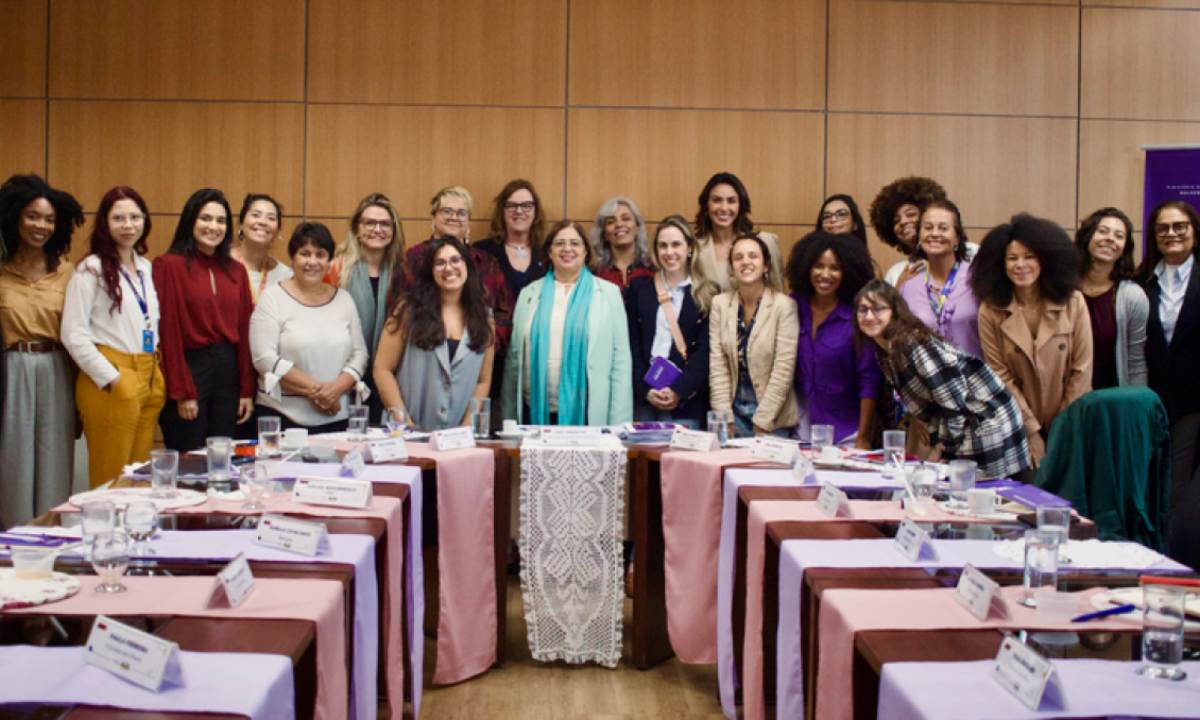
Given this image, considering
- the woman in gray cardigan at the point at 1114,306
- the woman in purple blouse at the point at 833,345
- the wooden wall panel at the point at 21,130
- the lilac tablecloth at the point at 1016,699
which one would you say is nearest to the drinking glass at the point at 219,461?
the lilac tablecloth at the point at 1016,699

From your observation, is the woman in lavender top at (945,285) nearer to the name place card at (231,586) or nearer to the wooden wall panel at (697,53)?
the wooden wall panel at (697,53)

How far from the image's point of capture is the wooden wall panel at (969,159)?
5.25 meters

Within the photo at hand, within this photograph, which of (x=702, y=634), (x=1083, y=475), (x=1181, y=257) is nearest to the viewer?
(x=1083, y=475)

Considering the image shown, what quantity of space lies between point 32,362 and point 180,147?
2.06 m

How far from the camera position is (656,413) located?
13.0ft

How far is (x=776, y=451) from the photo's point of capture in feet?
9.11

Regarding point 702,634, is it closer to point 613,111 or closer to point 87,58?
point 613,111

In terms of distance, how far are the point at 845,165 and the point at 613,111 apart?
1.33m

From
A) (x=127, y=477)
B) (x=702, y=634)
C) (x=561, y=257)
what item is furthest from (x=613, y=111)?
(x=127, y=477)

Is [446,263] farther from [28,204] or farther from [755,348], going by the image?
[28,204]

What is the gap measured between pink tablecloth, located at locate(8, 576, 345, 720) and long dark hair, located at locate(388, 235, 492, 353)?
6.54 ft

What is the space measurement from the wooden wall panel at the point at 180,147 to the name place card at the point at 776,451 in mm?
3376

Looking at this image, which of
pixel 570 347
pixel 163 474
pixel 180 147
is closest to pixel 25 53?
pixel 180 147

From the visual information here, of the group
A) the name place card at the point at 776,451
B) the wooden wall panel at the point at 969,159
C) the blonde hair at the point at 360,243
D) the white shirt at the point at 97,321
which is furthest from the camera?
the wooden wall panel at the point at 969,159
